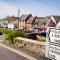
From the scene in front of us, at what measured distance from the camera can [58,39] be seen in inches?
344

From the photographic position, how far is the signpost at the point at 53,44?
8.83 meters

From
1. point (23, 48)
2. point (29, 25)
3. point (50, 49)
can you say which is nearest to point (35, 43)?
point (23, 48)

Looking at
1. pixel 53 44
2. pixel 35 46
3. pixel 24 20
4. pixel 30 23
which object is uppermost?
pixel 24 20

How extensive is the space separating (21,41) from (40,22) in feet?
199

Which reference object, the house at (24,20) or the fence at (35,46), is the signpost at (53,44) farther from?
the house at (24,20)

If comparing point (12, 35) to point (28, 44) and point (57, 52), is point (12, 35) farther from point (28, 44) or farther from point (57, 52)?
point (57, 52)

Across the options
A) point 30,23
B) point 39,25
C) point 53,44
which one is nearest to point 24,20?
point 30,23

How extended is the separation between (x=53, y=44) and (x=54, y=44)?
0.05 metres

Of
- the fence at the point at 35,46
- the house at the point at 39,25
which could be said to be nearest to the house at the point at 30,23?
the house at the point at 39,25

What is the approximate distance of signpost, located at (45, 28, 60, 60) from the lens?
8.83m

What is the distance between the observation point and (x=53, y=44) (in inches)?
356

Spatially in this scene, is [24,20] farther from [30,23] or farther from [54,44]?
[54,44]

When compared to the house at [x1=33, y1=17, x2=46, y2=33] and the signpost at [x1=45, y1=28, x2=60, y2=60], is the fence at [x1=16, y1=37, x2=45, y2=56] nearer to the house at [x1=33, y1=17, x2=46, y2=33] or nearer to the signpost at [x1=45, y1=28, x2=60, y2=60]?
the signpost at [x1=45, y1=28, x2=60, y2=60]

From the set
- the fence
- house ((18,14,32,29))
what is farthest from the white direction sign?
house ((18,14,32,29))
